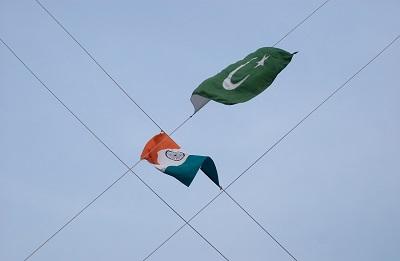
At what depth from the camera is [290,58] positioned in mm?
15500

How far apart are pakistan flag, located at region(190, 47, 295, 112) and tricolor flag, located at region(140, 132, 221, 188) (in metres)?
1.08

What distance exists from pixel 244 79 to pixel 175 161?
2.30 metres

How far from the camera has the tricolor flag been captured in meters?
14.6

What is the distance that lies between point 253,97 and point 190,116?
1.40m

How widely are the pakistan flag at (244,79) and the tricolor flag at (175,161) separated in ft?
3.54

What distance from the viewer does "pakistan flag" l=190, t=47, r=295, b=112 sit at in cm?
1465

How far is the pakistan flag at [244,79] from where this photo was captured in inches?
577

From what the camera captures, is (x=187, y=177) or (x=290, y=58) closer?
(x=187, y=177)

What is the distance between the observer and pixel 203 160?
14.7m

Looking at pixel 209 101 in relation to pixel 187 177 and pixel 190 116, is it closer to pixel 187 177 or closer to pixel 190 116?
pixel 190 116

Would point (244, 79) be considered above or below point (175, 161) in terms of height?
above

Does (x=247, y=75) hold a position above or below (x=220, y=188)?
above

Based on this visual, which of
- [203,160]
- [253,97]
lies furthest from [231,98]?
[203,160]

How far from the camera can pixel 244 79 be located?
48.8ft
